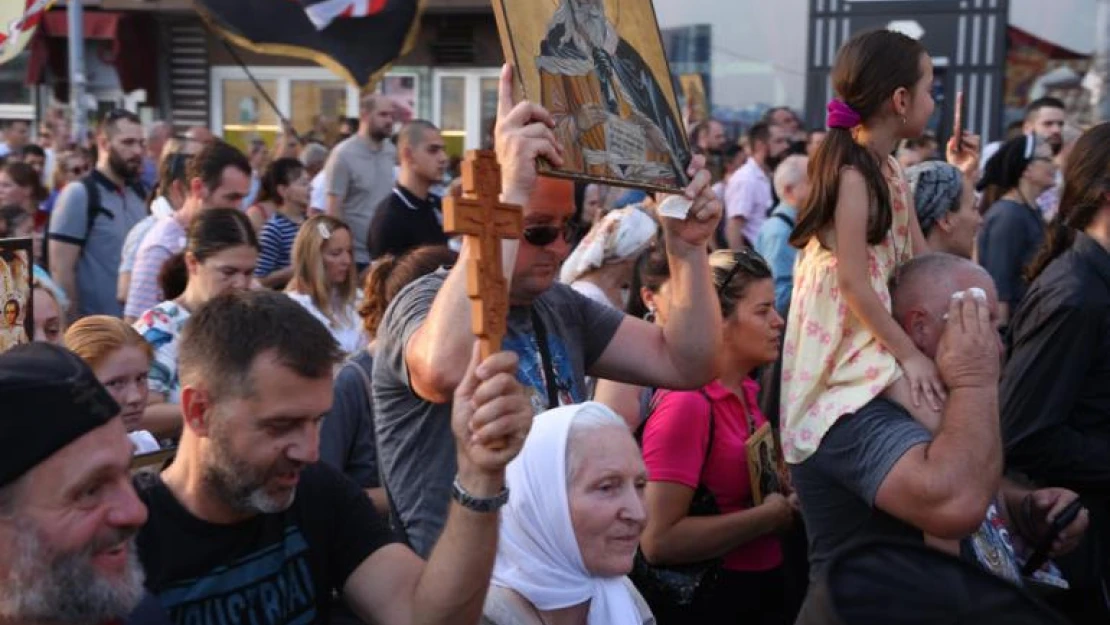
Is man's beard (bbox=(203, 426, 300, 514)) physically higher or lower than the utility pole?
lower

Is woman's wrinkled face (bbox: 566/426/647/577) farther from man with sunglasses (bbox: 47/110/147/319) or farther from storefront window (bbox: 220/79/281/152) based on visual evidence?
storefront window (bbox: 220/79/281/152)

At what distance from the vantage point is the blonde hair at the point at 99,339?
419 cm

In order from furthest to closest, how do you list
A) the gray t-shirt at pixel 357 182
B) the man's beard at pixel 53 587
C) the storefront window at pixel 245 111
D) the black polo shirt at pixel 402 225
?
the storefront window at pixel 245 111 < the gray t-shirt at pixel 357 182 < the black polo shirt at pixel 402 225 < the man's beard at pixel 53 587

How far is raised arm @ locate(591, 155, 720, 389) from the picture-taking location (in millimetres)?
3561

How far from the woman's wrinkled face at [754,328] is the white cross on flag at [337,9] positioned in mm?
4844

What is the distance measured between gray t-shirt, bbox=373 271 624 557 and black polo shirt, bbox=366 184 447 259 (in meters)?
4.42

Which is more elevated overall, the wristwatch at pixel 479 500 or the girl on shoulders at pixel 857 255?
the girl on shoulders at pixel 857 255

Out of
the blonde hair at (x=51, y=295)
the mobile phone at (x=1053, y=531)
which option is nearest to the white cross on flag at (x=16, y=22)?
the blonde hair at (x=51, y=295)

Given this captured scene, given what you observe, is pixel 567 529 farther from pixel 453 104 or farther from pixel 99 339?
pixel 453 104

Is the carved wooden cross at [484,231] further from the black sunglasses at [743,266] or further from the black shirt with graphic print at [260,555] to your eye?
the black sunglasses at [743,266]

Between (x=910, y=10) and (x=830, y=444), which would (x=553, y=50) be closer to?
(x=830, y=444)

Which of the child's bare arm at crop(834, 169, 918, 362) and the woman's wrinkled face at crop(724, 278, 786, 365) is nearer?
the child's bare arm at crop(834, 169, 918, 362)

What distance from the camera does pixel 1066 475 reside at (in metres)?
4.12

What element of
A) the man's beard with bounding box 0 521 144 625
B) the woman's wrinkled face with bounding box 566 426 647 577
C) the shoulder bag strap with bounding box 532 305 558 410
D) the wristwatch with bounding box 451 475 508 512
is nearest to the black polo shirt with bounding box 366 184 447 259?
the shoulder bag strap with bounding box 532 305 558 410
